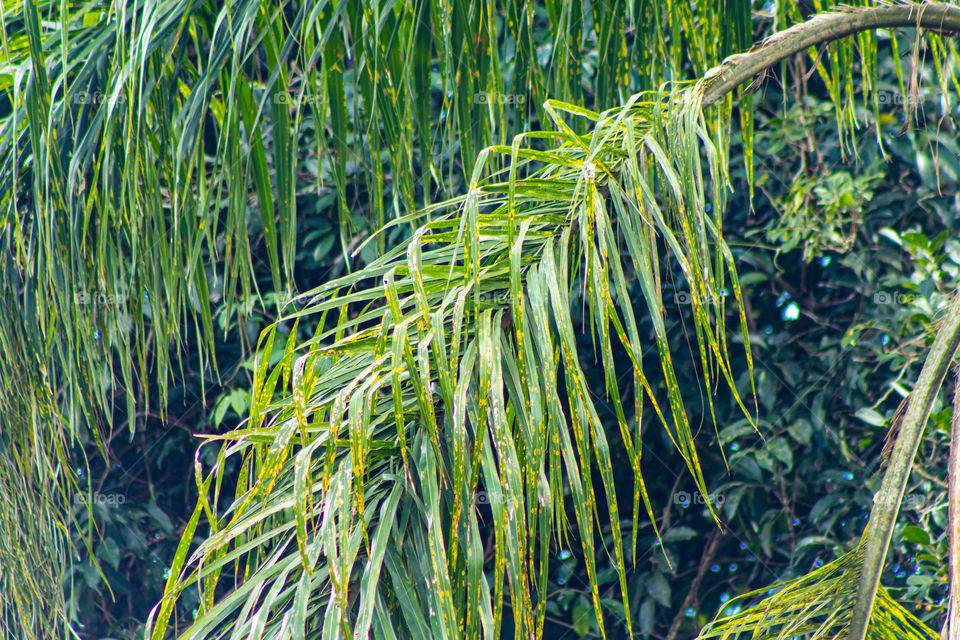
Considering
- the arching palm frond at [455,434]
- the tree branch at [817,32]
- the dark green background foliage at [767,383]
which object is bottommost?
the dark green background foliage at [767,383]

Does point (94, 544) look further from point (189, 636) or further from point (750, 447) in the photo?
point (189, 636)

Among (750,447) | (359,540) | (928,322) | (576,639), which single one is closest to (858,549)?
(359,540)

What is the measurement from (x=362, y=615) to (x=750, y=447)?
140cm

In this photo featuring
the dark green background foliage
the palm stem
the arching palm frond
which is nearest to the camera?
the arching palm frond

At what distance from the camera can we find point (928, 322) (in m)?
1.48

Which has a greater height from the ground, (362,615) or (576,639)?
(362,615)

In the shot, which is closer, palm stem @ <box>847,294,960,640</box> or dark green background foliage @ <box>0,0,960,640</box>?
palm stem @ <box>847,294,960,640</box>

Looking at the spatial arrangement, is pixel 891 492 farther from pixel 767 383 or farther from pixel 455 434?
pixel 767 383

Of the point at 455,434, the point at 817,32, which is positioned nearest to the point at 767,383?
the point at 817,32

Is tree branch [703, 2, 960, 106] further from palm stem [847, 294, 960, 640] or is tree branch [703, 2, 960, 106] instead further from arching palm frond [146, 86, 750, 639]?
palm stem [847, 294, 960, 640]

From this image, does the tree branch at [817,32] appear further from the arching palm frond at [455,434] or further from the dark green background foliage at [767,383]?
the dark green background foliage at [767,383]

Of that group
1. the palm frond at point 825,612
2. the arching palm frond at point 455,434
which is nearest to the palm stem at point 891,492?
the palm frond at point 825,612

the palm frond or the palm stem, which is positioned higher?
the palm stem

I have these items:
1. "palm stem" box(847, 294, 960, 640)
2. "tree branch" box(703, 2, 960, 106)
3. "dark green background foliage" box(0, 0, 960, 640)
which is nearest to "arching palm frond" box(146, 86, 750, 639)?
"tree branch" box(703, 2, 960, 106)
